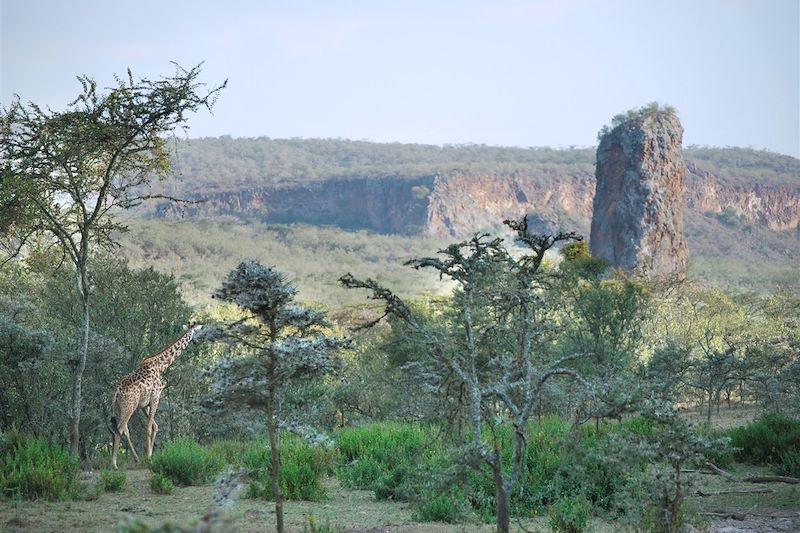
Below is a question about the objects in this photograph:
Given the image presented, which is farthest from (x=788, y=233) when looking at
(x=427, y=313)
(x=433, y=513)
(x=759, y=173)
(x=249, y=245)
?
(x=433, y=513)

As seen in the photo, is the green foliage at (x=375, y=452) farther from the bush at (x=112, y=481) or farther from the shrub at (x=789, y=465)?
the shrub at (x=789, y=465)

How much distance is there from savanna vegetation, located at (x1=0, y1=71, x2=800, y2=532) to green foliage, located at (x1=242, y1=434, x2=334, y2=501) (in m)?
0.04

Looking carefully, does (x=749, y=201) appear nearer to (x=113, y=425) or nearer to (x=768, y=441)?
(x=768, y=441)

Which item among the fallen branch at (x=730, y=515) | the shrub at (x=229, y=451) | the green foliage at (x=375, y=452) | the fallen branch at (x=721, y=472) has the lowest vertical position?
the shrub at (x=229, y=451)

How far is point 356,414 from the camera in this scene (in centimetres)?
2588

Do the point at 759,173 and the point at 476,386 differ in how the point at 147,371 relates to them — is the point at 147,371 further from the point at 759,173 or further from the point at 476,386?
the point at 759,173

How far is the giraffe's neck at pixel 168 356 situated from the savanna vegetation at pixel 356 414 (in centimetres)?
63

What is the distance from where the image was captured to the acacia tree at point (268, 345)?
7.94 meters

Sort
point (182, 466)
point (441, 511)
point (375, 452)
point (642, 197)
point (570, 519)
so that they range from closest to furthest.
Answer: point (570, 519) → point (441, 511) → point (182, 466) → point (375, 452) → point (642, 197)

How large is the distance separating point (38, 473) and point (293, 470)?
2.88 m

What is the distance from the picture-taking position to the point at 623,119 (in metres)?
75.5

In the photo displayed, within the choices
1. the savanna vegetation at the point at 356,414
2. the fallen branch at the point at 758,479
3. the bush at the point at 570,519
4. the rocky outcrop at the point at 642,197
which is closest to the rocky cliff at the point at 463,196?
the rocky outcrop at the point at 642,197

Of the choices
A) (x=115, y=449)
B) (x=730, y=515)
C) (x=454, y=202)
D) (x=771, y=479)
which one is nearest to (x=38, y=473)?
(x=115, y=449)

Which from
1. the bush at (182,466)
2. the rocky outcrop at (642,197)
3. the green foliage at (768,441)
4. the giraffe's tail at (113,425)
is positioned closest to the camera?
the bush at (182,466)
